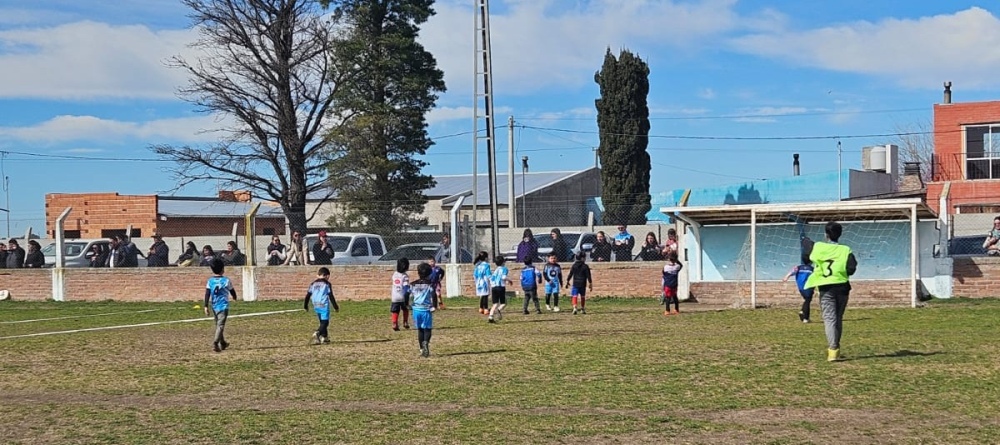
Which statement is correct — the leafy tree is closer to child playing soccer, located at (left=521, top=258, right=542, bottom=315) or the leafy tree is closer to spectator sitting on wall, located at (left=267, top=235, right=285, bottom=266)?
spectator sitting on wall, located at (left=267, top=235, right=285, bottom=266)

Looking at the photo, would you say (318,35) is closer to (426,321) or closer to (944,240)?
(944,240)

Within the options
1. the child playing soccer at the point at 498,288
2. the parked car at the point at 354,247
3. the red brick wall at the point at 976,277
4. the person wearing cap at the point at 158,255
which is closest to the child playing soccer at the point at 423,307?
the child playing soccer at the point at 498,288

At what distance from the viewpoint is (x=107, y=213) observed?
4759 centimetres

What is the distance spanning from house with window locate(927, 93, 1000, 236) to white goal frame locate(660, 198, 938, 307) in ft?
42.3

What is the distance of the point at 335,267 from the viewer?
84.7 feet

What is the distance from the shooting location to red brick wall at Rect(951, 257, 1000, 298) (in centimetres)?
2139

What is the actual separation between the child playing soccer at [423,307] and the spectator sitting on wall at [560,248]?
10.4m

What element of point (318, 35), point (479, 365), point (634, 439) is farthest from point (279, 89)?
point (634, 439)

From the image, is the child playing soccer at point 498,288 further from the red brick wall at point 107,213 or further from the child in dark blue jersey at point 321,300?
the red brick wall at point 107,213

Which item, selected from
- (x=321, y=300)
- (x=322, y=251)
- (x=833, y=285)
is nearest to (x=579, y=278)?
(x=321, y=300)

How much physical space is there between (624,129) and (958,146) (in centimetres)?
1223

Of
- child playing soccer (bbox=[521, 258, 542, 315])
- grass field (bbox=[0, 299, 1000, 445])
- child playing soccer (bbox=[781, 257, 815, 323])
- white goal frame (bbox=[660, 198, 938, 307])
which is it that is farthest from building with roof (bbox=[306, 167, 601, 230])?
grass field (bbox=[0, 299, 1000, 445])

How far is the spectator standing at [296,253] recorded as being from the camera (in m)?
26.9

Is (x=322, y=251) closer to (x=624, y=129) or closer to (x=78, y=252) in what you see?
(x=78, y=252)
